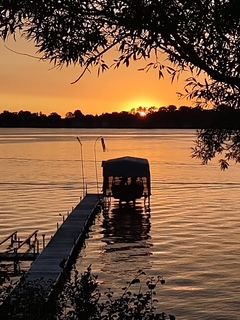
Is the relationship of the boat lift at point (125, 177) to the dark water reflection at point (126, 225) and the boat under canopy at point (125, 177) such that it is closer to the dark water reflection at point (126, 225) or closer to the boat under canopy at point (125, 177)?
the boat under canopy at point (125, 177)

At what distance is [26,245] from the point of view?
112 ft

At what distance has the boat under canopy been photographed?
161 ft

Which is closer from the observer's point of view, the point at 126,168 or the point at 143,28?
the point at 143,28

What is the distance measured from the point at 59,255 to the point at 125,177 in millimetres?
23173

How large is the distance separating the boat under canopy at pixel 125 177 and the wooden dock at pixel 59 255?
11.3 feet

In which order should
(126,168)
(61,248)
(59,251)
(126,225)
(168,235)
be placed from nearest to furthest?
(59,251) → (61,248) → (168,235) → (126,225) → (126,168)

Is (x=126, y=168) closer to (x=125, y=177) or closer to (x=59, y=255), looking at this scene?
(x=125, y=177)

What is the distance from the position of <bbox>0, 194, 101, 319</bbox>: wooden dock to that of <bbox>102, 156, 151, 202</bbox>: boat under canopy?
344cm

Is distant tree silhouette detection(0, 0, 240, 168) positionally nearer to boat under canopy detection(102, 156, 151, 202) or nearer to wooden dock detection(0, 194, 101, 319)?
wooden dock detection(0, 194, 101, 319)

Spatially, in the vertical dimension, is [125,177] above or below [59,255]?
above

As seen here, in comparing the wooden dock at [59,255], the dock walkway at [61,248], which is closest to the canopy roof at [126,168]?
the dock walkway at [61,248]

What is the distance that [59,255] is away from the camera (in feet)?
89.9

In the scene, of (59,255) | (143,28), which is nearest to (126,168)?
(59,255)

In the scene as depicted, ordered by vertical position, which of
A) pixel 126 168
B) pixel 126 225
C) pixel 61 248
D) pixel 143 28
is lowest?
pixel 126 225
